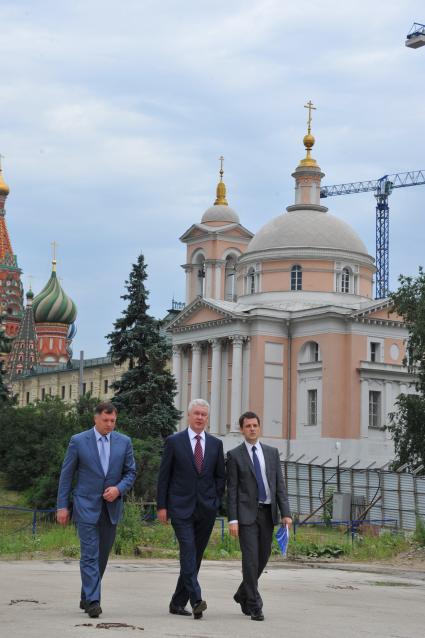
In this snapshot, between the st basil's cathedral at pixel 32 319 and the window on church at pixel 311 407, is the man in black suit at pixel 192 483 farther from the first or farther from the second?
the st basil's cathedral at pixel 32 319

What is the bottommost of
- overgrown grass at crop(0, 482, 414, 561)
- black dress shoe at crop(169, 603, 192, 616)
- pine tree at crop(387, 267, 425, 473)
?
black dress shoe at crop(169, 603, 192, 616)

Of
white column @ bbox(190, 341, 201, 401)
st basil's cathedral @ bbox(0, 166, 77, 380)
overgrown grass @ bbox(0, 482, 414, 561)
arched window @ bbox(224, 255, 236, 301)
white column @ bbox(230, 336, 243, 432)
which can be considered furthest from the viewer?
st basil's cathedral @ bbox(0, 166, 77, 380)

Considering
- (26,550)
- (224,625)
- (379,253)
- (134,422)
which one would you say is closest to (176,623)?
(224,625)

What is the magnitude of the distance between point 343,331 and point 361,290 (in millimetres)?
6033

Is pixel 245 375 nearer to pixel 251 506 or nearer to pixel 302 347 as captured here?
pixel 302 347

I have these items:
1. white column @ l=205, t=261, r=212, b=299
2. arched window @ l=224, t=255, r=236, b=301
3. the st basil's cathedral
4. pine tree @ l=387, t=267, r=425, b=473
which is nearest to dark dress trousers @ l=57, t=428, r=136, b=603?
pine tree @ l=387, t=267, r=425, b=473

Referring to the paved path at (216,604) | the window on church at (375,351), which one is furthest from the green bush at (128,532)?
the window on church at (375,351)

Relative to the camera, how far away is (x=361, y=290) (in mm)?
71500

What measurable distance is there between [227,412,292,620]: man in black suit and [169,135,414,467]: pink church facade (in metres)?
49.4

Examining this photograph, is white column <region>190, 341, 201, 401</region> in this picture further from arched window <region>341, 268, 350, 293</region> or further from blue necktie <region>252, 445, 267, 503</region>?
blue necktie <region>252, 445, 267, 503</region>

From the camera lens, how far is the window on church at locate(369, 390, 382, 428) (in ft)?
218

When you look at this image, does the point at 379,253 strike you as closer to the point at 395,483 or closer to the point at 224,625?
the point at 395,483

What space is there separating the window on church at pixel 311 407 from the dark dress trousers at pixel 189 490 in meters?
56.0

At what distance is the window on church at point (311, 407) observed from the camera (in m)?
66.8
